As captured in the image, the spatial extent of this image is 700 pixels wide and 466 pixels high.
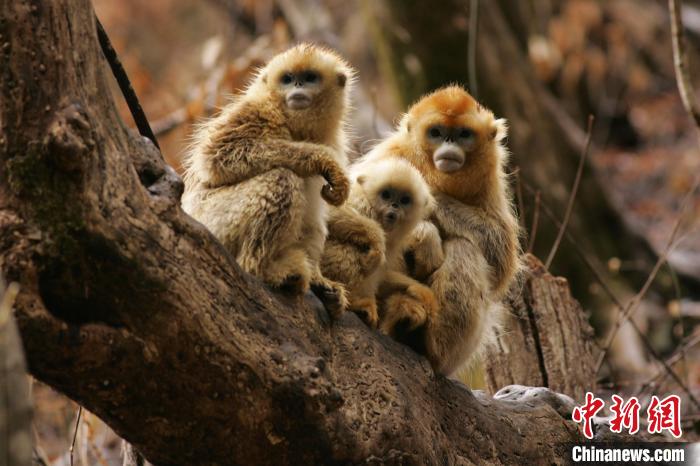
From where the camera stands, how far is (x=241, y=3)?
1612 cm

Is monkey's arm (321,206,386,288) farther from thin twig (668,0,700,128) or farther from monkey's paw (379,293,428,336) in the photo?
thin twig (668,0,700,128)

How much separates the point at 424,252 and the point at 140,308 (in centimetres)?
208

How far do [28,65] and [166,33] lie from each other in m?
15.8

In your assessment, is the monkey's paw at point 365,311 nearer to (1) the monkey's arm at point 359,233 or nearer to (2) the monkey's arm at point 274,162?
(1) the monkey's arm at point 359,233

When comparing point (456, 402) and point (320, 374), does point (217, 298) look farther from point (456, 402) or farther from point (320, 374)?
point (456, 402)

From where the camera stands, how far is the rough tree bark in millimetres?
3305

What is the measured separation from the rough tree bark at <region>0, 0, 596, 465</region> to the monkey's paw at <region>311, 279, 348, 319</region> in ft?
0.16

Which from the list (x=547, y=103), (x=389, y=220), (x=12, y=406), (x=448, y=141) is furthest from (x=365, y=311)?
(x=547, y=103)

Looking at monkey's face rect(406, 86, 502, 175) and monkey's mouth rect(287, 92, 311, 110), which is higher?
monkey's face rect(406, 86, 502, 175)

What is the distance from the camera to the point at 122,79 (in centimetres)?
418

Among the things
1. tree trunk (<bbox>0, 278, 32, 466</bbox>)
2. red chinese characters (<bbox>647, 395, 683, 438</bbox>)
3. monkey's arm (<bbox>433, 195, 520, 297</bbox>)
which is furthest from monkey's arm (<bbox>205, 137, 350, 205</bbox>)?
red chinese characters (<bbox>647, 395, 683, 438</bbox>)

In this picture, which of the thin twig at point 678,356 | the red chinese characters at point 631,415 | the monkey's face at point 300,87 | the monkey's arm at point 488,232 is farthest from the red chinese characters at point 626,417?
the monkey's face at point 300,87

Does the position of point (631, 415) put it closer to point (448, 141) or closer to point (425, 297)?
point (425, 297)

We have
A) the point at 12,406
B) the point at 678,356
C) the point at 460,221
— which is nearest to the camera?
the point at 12,406
